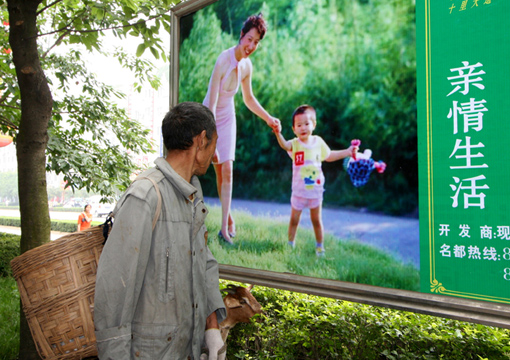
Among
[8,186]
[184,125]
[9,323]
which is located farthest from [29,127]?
[8,186]

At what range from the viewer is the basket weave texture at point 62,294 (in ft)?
5.41

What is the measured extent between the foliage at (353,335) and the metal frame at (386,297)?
0.48m

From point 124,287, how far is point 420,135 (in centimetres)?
134

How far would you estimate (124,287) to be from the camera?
57.8 inches

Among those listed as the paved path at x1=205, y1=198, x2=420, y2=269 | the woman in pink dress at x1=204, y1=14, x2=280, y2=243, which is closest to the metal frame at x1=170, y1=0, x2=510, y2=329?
the paved path at x1=205, y1=198, x2=420, y2=269

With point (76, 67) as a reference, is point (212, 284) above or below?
below

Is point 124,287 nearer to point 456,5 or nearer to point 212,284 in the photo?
point 212,284

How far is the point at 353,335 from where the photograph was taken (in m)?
2.42

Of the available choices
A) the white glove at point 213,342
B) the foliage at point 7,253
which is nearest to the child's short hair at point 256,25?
the white glove at point 213,342

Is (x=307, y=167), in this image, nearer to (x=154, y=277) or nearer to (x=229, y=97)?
(x=229, y=97)

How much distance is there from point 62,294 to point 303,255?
118 cm

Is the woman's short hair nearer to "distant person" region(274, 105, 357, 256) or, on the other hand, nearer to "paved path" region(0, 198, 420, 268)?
"distant person" region(274, 105, 357, 256)

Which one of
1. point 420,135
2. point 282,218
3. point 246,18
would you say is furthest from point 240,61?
point 420,135

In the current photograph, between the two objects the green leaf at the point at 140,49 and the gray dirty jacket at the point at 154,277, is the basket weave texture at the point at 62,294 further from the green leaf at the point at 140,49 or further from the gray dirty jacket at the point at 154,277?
the green leaf at the point at 140,49
